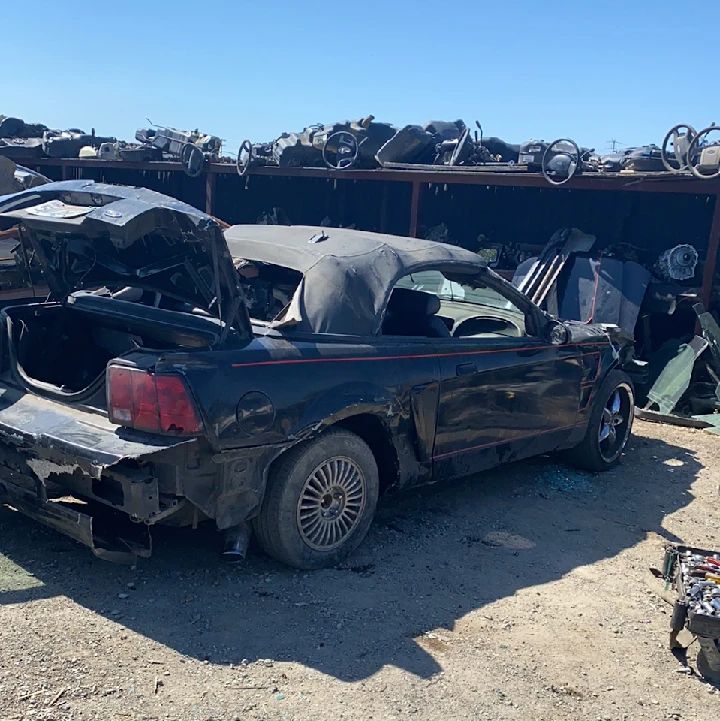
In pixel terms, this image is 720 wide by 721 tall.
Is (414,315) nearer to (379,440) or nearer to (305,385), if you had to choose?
(379,440)

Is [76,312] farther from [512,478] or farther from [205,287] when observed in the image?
[512,478]

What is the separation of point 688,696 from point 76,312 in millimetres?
3721

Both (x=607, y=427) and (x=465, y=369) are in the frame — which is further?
(x=607, y=427)

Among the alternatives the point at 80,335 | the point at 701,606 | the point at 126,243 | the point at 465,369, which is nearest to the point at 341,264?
the point at 465,369

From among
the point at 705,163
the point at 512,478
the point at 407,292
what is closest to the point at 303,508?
the point at 407,292

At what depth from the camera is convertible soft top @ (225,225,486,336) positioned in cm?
430

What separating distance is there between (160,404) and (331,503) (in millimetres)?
1098

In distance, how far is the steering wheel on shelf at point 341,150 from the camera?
1351 centimetres

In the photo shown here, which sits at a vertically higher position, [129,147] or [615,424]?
[129,147]

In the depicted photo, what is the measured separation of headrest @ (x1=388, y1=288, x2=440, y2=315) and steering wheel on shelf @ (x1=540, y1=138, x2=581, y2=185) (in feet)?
20.9

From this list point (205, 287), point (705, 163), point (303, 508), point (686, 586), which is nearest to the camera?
point (686, 586)

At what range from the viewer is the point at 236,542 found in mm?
3941

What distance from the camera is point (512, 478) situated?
19.9 feet

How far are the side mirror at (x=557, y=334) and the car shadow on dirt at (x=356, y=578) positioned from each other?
1087 millimetres
